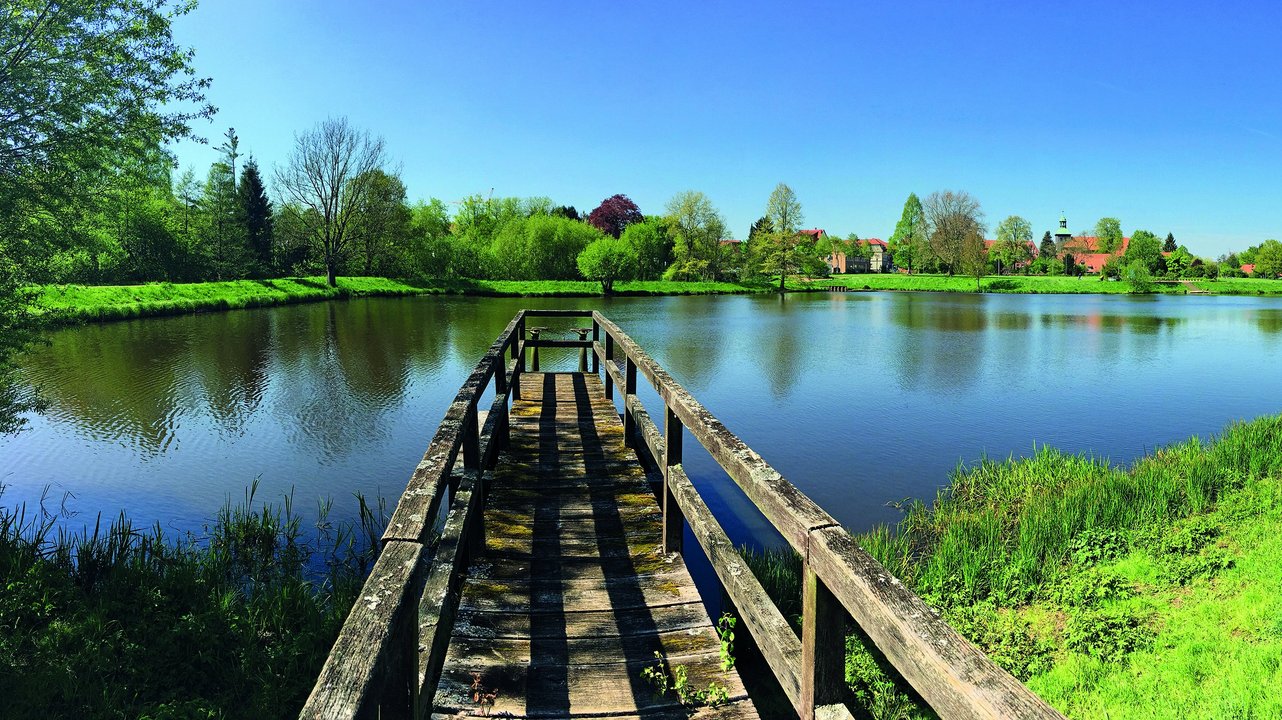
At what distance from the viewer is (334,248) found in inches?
2297

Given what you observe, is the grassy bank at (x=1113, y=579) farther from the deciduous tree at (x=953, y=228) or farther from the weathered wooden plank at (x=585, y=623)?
the deciduous tree at (x=953, y=228)

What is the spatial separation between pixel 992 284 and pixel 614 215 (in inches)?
2032

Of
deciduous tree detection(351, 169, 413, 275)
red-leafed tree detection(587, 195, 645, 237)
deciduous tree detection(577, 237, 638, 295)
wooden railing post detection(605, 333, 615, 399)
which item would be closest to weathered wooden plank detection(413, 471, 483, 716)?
wooden railing post detection(605, 333, 615, 399)

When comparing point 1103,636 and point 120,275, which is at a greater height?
point 120,275

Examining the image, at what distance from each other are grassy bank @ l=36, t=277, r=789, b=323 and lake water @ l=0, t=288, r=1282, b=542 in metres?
1.99

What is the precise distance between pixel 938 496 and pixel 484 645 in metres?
7.82

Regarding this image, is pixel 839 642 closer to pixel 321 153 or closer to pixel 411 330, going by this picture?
pixel 411 330

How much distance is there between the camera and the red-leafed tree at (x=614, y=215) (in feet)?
320

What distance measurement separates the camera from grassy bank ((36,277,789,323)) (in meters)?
28.2

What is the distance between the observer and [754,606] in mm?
2953

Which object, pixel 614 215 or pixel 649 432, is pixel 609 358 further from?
pixel 614 215

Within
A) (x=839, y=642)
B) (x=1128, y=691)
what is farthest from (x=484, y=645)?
(x=1128, y=691)

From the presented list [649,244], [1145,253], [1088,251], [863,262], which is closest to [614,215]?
[649,244]

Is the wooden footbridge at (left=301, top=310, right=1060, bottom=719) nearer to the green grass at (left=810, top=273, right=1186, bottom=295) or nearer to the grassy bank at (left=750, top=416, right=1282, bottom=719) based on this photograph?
the grassy bank at (left=750, top=416, right=1282, bottom=719)
